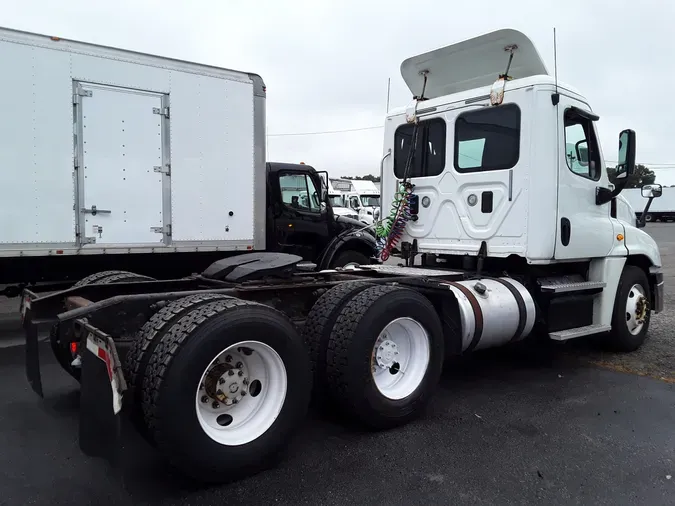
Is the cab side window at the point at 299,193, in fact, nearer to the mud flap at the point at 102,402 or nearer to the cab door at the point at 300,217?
the cab door at the point at 300,217

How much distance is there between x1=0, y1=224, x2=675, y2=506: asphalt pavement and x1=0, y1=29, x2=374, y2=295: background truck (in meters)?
2.35

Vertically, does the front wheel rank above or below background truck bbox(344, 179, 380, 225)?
below

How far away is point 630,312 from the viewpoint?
610 cm

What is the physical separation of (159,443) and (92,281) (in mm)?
2365

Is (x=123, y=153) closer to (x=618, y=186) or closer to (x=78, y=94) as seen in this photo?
(x=78, y=94)

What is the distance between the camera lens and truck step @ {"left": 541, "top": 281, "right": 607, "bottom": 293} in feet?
17.5

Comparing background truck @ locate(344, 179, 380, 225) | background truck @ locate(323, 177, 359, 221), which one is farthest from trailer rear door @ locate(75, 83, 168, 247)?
background truck @ locate(344, 179, 380, 225)

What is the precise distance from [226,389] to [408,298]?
1526 millimetres

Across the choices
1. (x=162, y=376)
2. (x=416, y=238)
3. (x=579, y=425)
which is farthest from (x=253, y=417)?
(x=416, y=238)

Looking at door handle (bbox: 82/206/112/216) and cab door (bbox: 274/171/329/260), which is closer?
door handle (bbox: 82/206/112/216)

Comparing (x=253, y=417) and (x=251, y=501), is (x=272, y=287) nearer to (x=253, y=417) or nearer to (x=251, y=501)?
(x=253, y=417)

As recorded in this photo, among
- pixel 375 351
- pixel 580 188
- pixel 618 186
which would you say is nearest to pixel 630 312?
pixel 618 186

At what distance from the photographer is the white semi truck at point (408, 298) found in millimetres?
2967

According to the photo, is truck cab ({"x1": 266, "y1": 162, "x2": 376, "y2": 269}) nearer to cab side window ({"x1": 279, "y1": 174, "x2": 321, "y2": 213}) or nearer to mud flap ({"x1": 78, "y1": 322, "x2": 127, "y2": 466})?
cab side window ({"x1": 279, "y1": 174, "x2": 321, "y2": 213})
